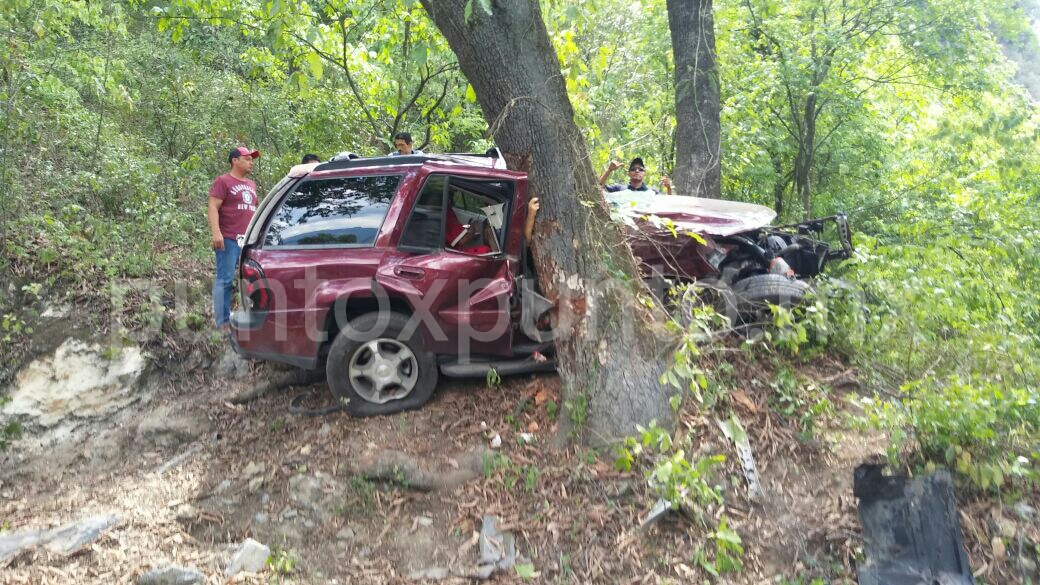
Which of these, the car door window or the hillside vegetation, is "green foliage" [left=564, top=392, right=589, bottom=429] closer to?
the hillside vegetation

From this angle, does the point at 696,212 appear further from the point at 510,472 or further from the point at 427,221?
the point at 510,472

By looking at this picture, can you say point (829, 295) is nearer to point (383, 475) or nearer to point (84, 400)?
point (383, 475)

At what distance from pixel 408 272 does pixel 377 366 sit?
2.42 ft

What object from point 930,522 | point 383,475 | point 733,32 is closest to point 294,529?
point 383,475

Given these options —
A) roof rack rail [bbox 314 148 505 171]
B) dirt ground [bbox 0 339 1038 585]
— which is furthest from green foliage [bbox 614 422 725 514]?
roof rack rail [bbox 314 148 505 171]

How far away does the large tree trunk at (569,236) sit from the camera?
4820 mm

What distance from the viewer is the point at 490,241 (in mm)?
5820

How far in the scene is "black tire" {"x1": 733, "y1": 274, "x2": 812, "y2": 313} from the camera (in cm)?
559

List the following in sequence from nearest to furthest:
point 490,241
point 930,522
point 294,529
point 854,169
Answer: point 930,522 < point 294,529 < point 490,241 < point 854,169

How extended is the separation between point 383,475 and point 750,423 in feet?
7.98

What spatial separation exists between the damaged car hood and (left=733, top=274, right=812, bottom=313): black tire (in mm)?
512

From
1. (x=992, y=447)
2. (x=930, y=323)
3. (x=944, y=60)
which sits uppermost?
(x=944, y=60)

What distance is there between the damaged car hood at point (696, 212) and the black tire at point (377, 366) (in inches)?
71.9

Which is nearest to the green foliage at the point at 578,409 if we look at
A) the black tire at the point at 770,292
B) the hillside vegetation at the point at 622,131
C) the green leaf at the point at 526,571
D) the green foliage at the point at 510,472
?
the green foliage at the point at 510,472
